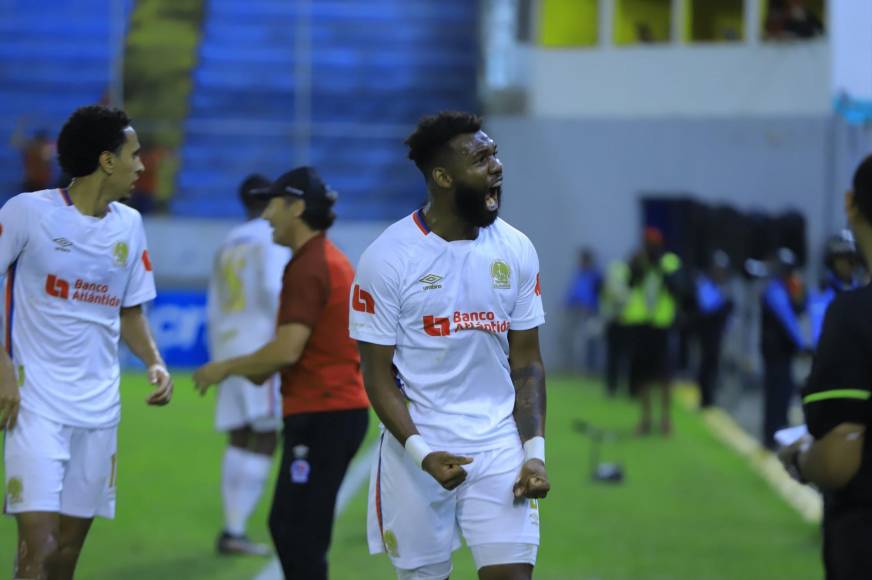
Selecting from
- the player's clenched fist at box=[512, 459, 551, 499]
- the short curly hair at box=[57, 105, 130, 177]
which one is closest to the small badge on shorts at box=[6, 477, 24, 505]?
the short curly hair at box=[57, 105, 130, 177]

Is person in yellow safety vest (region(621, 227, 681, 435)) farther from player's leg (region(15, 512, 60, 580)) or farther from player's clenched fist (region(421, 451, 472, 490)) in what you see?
player's clenched fist (region(421, 451, 472, 490))

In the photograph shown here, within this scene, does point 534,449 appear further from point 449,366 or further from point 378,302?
point 378,302

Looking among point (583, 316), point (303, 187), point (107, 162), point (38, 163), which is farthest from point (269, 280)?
point (583, 316)

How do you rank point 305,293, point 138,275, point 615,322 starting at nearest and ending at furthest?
point 138,275 → point 305,293 → point 615,322

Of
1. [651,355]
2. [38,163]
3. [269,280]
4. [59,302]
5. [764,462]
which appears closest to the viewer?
[59,302]

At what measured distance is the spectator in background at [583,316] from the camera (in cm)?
2519

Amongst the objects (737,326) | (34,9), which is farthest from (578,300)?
(34,9)

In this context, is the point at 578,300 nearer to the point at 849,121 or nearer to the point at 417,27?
the point at 849,121

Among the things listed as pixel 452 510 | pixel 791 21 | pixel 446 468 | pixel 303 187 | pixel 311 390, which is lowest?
pixel 452 510

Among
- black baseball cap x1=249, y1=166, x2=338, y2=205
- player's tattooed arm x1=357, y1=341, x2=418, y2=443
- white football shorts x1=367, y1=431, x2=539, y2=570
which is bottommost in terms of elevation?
white football shorts x1=367, y1=431, x2=539, y2=570

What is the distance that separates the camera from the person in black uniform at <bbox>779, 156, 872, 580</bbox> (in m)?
3.83

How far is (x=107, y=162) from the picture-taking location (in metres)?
5.86

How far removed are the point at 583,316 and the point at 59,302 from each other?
66.4 ft

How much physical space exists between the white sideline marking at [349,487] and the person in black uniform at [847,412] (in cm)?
479
